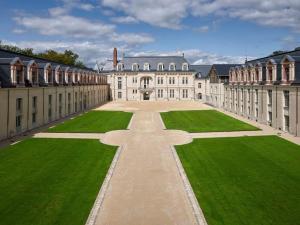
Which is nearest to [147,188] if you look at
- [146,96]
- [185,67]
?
[146,96]

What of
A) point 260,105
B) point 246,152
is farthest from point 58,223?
point 260,105

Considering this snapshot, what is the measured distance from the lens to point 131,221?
38.7 feet

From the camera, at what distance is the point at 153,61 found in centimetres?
9225

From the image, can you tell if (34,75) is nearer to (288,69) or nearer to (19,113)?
(19,113)

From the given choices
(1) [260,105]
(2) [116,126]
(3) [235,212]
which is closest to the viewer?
(3) [235,212]

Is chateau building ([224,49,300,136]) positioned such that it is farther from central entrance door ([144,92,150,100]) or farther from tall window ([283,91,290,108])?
central entrance door ([144,92,150,100])

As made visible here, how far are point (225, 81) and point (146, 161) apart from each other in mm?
47432

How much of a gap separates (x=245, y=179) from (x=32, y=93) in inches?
1055

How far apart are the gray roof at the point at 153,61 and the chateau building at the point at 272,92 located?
40364mm

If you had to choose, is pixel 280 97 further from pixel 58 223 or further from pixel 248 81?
pixel 58 223

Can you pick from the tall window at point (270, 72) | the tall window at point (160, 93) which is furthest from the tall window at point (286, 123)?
the tall window at point (160, 93)

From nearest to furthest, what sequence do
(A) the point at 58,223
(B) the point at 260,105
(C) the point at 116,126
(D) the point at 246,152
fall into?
1. (A) the point at 58,223
2. (D) the point at 246,152
3. (C) the point at 116,126
4. (B) the point at 260,105

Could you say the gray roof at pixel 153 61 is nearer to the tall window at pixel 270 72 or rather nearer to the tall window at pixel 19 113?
the tall window at pixel 270 72

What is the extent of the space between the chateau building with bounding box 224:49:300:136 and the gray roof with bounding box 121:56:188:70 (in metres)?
40.4
